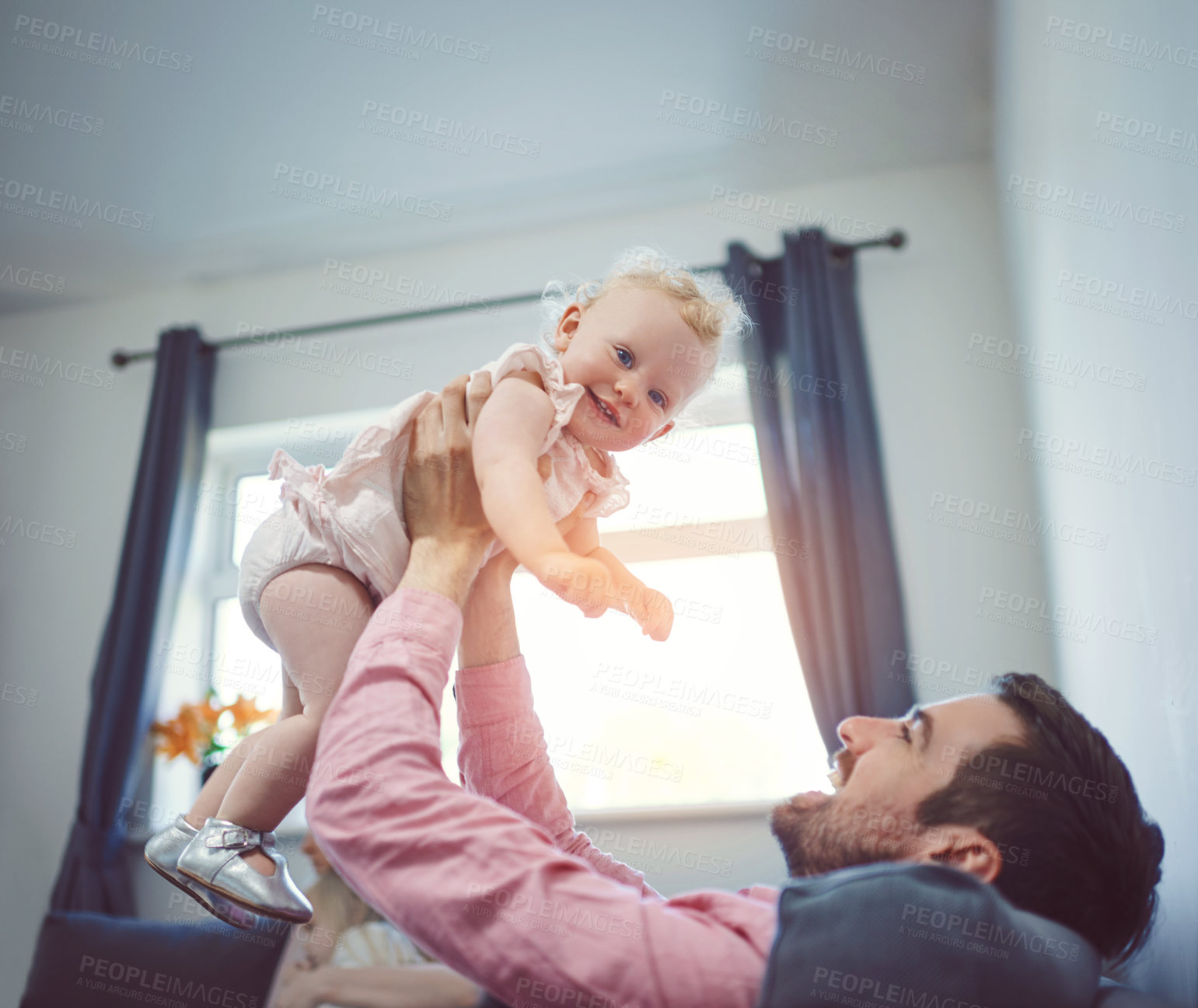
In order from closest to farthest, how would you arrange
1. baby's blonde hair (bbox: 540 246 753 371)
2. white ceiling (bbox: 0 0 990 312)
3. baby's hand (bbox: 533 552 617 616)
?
1. baby's hand (bbox: 533 552 617 616)
2. baby's blonde hair (bbox: 540 246 753 371)
3. white ceiling (bbox: 0 0 990 312)

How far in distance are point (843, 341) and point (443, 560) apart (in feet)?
7.73

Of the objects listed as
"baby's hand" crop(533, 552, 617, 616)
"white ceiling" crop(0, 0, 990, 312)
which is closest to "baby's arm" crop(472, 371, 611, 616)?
"baby's hand" crop(533, 552, 617, 616)

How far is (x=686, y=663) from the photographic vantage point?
119 inches

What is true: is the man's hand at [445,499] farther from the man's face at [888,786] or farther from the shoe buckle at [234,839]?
the man's face at [888,786]

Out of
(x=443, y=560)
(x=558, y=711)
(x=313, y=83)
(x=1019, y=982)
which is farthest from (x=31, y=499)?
(x=1019, y=982)

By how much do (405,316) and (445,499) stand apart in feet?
8.34

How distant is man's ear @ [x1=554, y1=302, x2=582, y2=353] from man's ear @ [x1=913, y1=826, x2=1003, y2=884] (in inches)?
29.9

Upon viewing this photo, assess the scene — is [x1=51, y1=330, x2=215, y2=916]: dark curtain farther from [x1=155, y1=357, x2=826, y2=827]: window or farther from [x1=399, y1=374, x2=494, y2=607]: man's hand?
[x1=399, y1=374, x2=494, y2=607]: man's hand

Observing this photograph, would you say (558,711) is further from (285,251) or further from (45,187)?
(45,187)

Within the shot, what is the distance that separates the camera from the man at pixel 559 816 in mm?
748

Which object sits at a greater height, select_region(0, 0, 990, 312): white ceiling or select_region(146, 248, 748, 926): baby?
select_region(0, 0, 990, 312): white ceiling

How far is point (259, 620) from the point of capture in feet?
3.62

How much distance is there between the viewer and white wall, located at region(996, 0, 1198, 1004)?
1.01 meters

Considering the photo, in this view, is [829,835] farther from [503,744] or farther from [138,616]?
[138,616]
